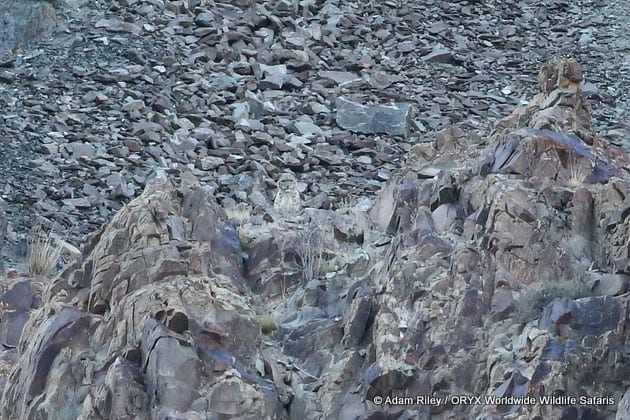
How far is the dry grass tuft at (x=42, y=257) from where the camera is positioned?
1470cm

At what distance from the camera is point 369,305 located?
9.71m

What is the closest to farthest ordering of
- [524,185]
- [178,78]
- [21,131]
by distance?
[524,185] → [21,131] → [178,78]

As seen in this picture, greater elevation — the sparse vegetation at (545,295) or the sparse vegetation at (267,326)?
the sparse vegetation at (545,295)

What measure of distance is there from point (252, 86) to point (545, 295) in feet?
44.6

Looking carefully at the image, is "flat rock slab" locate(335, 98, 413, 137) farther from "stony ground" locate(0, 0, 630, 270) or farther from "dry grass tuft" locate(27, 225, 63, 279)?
"dry grass tuft" locate(27, 225, 63, 279)

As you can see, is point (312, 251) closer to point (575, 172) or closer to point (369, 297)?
point (369, 297)

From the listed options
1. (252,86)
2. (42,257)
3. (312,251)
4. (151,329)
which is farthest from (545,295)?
(252,86)

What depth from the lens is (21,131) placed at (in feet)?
65.9

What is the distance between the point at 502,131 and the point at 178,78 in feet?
36.2

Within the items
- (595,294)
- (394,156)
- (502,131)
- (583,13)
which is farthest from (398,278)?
(583,13)

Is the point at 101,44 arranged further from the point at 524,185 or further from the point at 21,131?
the point at 524,185

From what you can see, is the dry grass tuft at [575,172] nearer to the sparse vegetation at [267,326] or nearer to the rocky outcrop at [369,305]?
the rocky outcrop at [369,305]

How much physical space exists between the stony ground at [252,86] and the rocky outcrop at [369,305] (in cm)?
625

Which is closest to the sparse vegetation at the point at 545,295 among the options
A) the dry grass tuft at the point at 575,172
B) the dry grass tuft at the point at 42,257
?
the dry grass tuft at the point at 575,172
